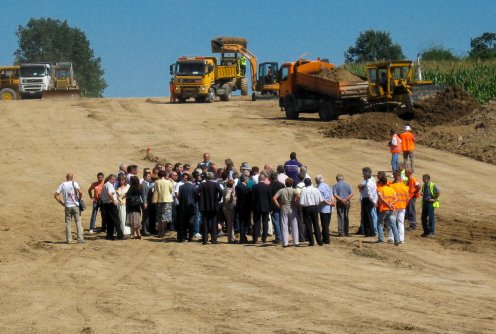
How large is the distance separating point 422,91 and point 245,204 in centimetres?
2052

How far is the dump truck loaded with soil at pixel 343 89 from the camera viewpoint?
4259 centimetres

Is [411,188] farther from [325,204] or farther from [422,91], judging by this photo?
[422,91]

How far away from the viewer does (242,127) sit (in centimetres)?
4434

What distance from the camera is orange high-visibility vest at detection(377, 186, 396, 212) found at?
22494 mm

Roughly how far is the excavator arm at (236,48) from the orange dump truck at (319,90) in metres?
17.0

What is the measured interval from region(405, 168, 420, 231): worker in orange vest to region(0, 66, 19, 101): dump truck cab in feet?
146

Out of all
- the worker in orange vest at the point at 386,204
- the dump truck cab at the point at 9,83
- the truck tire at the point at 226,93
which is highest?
the dump truck cab at the point at 9,83

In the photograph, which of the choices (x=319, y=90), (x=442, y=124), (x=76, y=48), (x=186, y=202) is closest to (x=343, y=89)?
(x=319, y=90)

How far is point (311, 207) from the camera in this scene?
22.3m

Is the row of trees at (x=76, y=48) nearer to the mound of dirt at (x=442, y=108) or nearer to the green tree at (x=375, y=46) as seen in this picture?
the green tree at (x=375, y=46)

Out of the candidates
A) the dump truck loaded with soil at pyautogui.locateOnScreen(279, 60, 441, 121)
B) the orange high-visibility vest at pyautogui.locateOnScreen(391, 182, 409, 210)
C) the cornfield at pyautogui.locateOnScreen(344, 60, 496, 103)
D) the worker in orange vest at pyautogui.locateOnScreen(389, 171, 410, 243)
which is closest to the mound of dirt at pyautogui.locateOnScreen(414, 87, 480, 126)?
the dump truck loaded with soil at pyautogui.locateOnScreen(279, 60, 441, 121)

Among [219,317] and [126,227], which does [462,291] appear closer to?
[219,317]

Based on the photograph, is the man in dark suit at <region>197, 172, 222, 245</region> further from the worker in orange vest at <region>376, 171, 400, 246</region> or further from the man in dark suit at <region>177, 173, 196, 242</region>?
the worker in orange vest at <region>376, 171, 400, 246</region>

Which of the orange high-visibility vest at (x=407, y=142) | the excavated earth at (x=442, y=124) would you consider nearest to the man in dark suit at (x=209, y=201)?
the orange high-visibility vest at (x=407, y=142)
